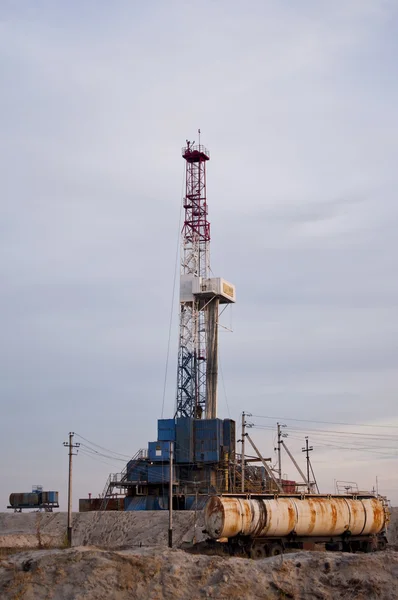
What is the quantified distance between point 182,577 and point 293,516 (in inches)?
658

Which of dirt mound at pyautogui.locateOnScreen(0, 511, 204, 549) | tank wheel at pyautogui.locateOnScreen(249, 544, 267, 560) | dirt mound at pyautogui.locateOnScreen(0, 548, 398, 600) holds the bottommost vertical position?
dirt mound at pyautogui.locateOnScreen(0, 511, 204, 549)

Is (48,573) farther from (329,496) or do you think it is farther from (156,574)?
(329,496)

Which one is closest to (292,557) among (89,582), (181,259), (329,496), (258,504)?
(89,582)

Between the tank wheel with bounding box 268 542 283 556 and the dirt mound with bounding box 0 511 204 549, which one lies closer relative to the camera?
the tank wheel with bounding box 268 542 283 556

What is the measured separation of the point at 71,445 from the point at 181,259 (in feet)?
105

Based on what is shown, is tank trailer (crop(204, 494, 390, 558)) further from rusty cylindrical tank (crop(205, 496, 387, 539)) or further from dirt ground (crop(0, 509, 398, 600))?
dirt ground (crop(0, 509, 398, 600))

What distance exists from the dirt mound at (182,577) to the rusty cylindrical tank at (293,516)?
35.8ft

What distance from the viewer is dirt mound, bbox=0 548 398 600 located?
23094 mm

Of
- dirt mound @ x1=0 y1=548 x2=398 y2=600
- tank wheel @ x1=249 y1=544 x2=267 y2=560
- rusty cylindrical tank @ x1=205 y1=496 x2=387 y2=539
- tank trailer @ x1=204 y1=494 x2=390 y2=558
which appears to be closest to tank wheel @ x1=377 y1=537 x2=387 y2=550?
tank trailer @ x1=204 y1=494 x2=390 y2=558

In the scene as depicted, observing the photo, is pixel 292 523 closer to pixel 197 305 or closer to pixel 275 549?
pixel 275 549

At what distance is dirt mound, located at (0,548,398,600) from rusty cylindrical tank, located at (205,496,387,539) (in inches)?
430

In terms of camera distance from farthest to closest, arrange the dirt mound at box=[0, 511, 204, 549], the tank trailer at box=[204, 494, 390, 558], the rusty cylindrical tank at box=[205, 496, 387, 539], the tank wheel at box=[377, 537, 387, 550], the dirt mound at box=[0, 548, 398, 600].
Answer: the dirt mound at box=[0, 511, 204, 549] < the tank wheel at box=[377, 537, 387, 550] < the tank trailer at box=[204, 494, 390, 558] < the rusty cylindrical tank at box=[205, 496, 387, 539] < the dirt mound at box=[0, 548, 398, 600]

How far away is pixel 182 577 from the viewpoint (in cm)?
2391

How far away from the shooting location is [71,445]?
176 ft
